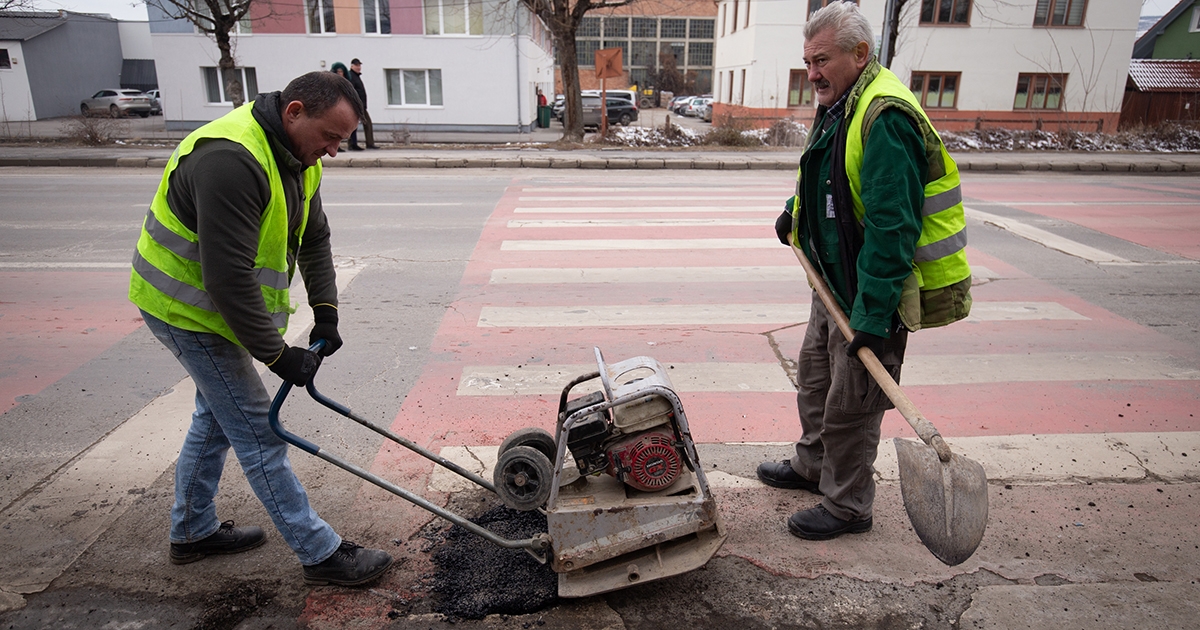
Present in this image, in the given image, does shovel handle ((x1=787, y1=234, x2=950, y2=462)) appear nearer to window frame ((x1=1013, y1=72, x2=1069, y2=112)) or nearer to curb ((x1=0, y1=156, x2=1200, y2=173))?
curb ((x1=0, y1=156, x2=1200, y2=173))

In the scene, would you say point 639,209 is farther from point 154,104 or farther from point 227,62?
point 154,104

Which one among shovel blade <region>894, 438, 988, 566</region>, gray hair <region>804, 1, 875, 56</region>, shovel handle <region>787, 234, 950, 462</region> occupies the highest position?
gray hair <region>804, 1, 875, 56</region>

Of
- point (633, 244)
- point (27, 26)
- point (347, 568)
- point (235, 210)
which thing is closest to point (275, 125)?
point (235, 210)

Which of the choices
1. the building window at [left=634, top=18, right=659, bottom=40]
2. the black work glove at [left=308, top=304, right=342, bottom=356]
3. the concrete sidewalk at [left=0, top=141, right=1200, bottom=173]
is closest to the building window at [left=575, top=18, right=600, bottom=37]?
the building window at [left=634, top=18, right=659, bottom=40]

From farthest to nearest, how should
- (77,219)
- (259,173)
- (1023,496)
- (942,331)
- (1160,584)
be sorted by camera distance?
(77,219) < (942,331) < (1023,496) < (1160,584) < (259,173)

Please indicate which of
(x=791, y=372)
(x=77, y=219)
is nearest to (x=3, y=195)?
(x=77, y=219)

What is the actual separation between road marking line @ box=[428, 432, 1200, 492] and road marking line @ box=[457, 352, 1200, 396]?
0.70 metres

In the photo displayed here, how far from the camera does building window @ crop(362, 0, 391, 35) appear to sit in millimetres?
26406

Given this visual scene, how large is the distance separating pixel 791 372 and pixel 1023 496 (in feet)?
5.49

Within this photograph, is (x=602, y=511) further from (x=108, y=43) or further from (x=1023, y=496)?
(x=108, y=43)

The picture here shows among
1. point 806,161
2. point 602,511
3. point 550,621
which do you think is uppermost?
point 806,161

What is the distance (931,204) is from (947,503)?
42.0 inches

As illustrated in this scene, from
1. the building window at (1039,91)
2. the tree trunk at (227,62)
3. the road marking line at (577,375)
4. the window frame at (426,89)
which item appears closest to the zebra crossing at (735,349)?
the road marking line at (577,375)

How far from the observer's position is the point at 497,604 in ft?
8.91
